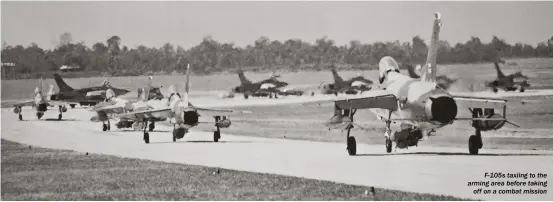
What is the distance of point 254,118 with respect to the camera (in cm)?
4131

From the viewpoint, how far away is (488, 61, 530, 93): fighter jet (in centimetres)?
2866

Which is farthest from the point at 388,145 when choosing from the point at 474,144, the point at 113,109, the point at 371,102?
the point at 113,109

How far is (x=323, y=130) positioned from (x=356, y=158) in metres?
12.0

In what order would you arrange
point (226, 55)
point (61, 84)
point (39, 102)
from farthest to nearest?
point (39, 102), point (61, 84), point (226, 55)

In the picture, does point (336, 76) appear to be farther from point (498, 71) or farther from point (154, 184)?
point (154, 184)

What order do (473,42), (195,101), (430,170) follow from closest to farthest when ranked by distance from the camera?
(430,170) < (473,42) < (195,101)

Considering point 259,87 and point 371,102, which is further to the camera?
point 259,87

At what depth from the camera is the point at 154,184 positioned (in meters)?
17.1

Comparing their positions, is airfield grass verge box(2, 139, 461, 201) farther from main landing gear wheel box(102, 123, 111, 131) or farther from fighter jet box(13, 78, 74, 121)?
fighter jet box(13, 78, 74, 121)

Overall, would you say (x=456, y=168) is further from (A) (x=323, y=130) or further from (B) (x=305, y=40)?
(A) (x=323, y=130)

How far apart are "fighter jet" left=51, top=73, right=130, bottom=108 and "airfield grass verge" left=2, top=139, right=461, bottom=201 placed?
Result: 1043 cm

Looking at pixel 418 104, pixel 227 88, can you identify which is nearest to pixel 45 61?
pixel 418 104

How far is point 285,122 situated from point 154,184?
2079 cm

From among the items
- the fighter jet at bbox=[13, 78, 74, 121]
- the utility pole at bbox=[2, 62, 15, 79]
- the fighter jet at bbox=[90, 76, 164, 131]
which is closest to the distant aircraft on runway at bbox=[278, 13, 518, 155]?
the utility pole at bbox=[2, 62, 15, 79]
